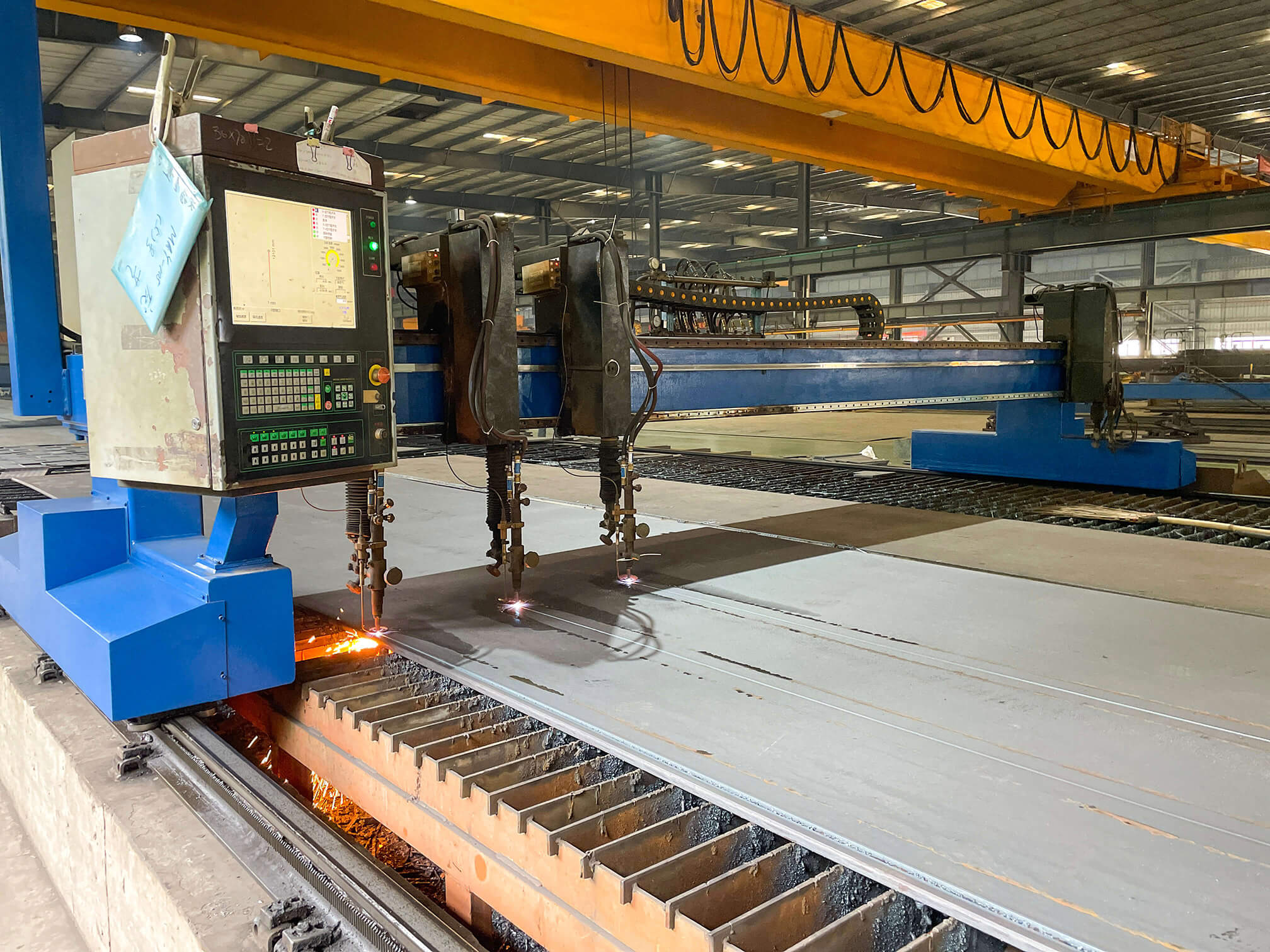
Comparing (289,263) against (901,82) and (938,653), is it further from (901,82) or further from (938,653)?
(901,82)

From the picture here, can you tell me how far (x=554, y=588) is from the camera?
4137 millimetres

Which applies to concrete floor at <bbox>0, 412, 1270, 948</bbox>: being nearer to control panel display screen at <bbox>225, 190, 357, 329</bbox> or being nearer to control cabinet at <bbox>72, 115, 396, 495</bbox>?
control cabinet at <bbox>72, 115, 396, 495</bbox>

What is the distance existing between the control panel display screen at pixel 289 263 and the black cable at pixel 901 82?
4.37 metres

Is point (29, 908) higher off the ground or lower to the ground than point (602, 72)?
lower

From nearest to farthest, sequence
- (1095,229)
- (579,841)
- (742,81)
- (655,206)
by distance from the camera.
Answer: (579,841) → (742,81) → (1095,229) → (655,206)

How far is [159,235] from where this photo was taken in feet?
8.01

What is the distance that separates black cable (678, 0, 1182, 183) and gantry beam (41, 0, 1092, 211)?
9cm

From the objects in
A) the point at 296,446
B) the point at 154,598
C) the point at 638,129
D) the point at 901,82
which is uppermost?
the point at 901,82

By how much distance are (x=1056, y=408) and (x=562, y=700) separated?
6.27 meters

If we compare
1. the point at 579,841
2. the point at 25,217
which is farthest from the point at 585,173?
the point at 579,841

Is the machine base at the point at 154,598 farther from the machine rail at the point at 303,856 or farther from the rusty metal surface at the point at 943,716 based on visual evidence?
the rusty metal surface at the point at 943,716

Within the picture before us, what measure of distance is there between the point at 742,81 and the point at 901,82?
6.72 ft

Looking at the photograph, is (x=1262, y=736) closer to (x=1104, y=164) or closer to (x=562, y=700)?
(x=562, y=700)

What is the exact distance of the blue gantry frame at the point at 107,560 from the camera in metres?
2.65
